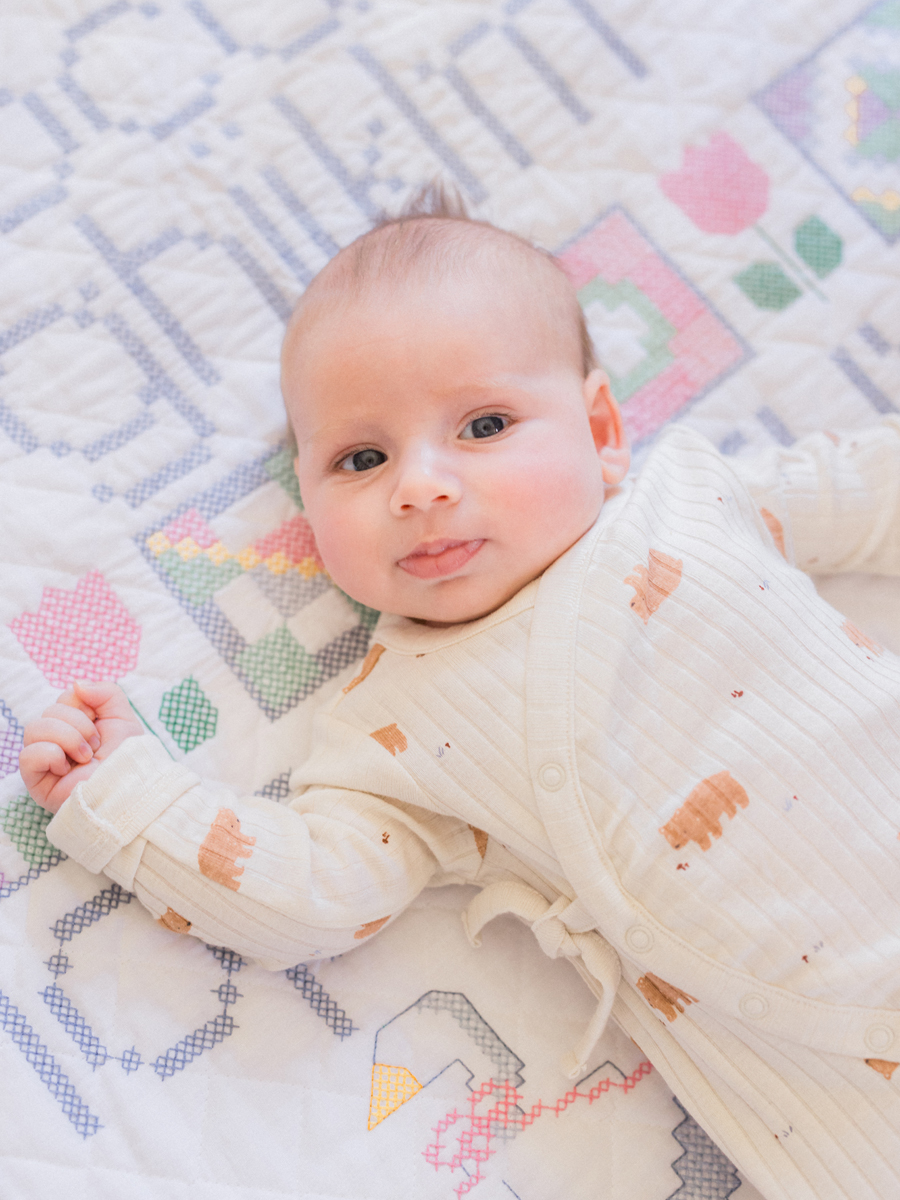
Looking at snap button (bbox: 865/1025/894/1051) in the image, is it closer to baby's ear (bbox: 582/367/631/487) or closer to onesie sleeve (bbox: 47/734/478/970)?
onesie sleeve (bbox: 47/734/478/970)

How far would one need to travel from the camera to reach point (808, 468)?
1.20m

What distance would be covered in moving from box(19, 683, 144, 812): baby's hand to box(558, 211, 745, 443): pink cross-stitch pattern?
65cm

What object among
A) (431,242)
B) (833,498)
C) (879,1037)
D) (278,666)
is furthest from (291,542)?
(879,1037)

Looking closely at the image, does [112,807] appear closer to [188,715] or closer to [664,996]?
[188,715]

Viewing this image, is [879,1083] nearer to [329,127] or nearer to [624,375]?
[624,375]

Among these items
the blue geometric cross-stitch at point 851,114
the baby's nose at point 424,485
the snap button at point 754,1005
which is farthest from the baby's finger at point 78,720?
the blue geometric cross-stitch at point 851,114

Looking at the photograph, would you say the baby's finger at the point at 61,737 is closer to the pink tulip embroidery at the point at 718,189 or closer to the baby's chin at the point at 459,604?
the baby's chin at the point at 459,604

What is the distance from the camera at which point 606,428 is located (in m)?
1.14

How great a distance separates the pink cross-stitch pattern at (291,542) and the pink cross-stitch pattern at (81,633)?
0.16 meters

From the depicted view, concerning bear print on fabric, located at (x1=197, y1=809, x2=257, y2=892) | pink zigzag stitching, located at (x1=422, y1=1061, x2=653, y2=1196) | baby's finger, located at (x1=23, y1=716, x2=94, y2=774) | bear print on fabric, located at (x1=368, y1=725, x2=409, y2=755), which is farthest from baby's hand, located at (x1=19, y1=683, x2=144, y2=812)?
pink zigzag stitching, located at (x1=422, y1=1061, x2=653, y2=1196)

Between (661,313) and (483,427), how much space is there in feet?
1.23

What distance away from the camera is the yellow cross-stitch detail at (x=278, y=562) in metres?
1.19

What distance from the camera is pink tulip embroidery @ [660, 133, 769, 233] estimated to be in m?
1.31

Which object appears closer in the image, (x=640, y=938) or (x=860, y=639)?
(x=640, y=938)
